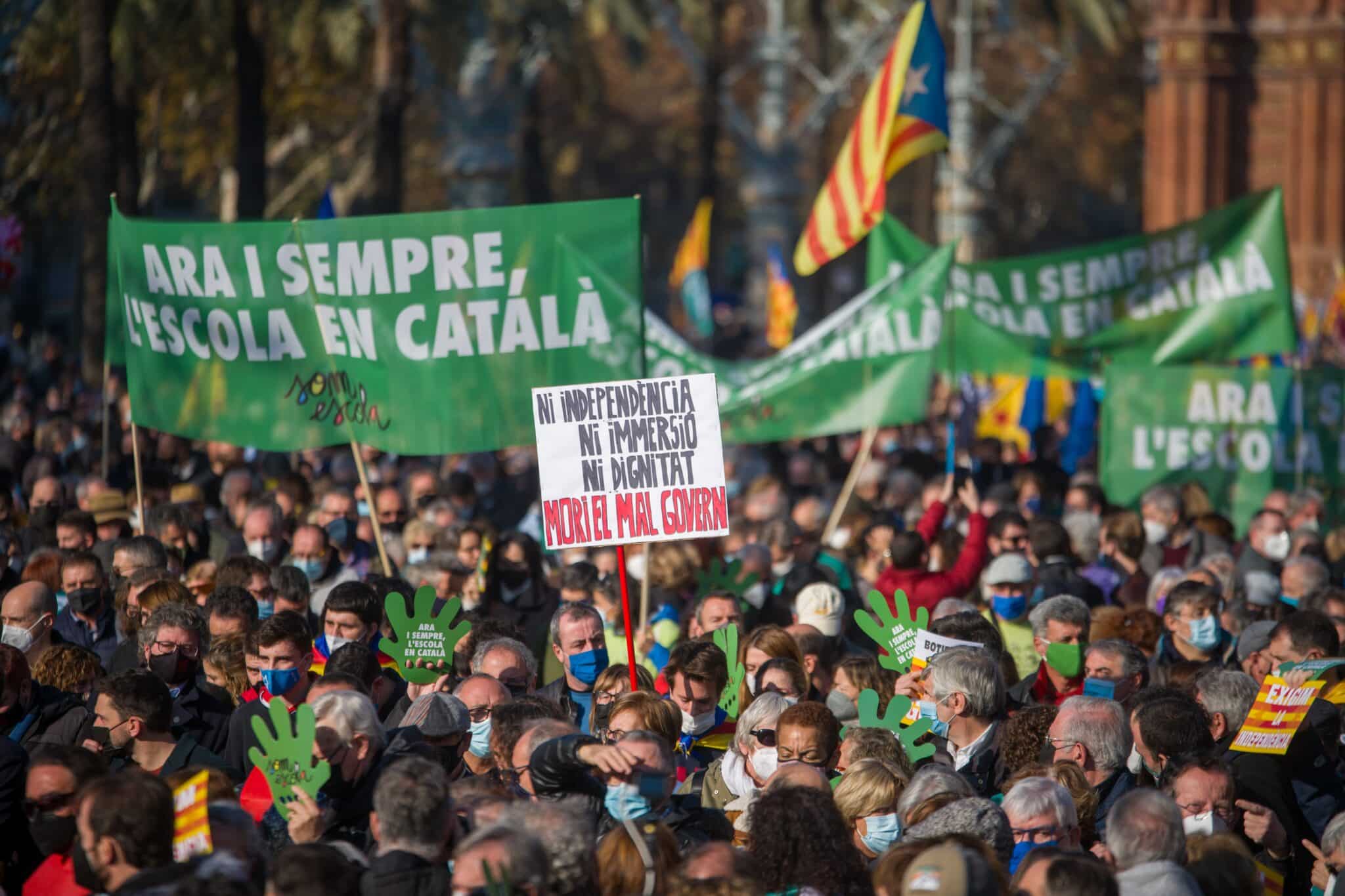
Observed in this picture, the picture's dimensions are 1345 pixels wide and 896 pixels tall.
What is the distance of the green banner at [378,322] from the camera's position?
966 cm

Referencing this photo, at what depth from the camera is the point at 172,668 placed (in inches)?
278

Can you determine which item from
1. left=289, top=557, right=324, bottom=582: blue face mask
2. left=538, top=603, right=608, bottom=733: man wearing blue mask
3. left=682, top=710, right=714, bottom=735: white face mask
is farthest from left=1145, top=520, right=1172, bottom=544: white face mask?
left=682, top=710, right=714, bottom=735: white face mask

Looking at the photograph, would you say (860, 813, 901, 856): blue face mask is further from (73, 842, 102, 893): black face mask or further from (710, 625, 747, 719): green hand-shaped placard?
(73, 842, 102, 893): black face mask

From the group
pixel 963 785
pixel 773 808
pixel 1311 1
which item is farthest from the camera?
pixel 1311 1

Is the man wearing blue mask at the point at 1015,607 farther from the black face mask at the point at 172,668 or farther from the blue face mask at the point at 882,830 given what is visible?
the black face mask at the point at 172,668

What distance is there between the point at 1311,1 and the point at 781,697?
28.5 m

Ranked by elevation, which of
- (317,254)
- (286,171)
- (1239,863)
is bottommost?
(1239,863)

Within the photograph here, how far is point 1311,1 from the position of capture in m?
31.8

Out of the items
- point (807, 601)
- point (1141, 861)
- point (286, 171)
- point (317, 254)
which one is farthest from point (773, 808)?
point (286, 171)

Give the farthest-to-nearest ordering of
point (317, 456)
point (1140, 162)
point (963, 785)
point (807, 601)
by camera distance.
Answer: point (1140, 162)
point (317, 456)
point (807, 601)
point (963, 785)

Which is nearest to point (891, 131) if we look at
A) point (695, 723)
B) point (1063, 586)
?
point (1063, 586)

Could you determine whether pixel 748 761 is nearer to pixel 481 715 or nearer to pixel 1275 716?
pixel 481 715

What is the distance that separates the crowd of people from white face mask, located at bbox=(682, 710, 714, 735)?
0.6 inches

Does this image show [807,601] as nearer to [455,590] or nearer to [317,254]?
[455,590]
